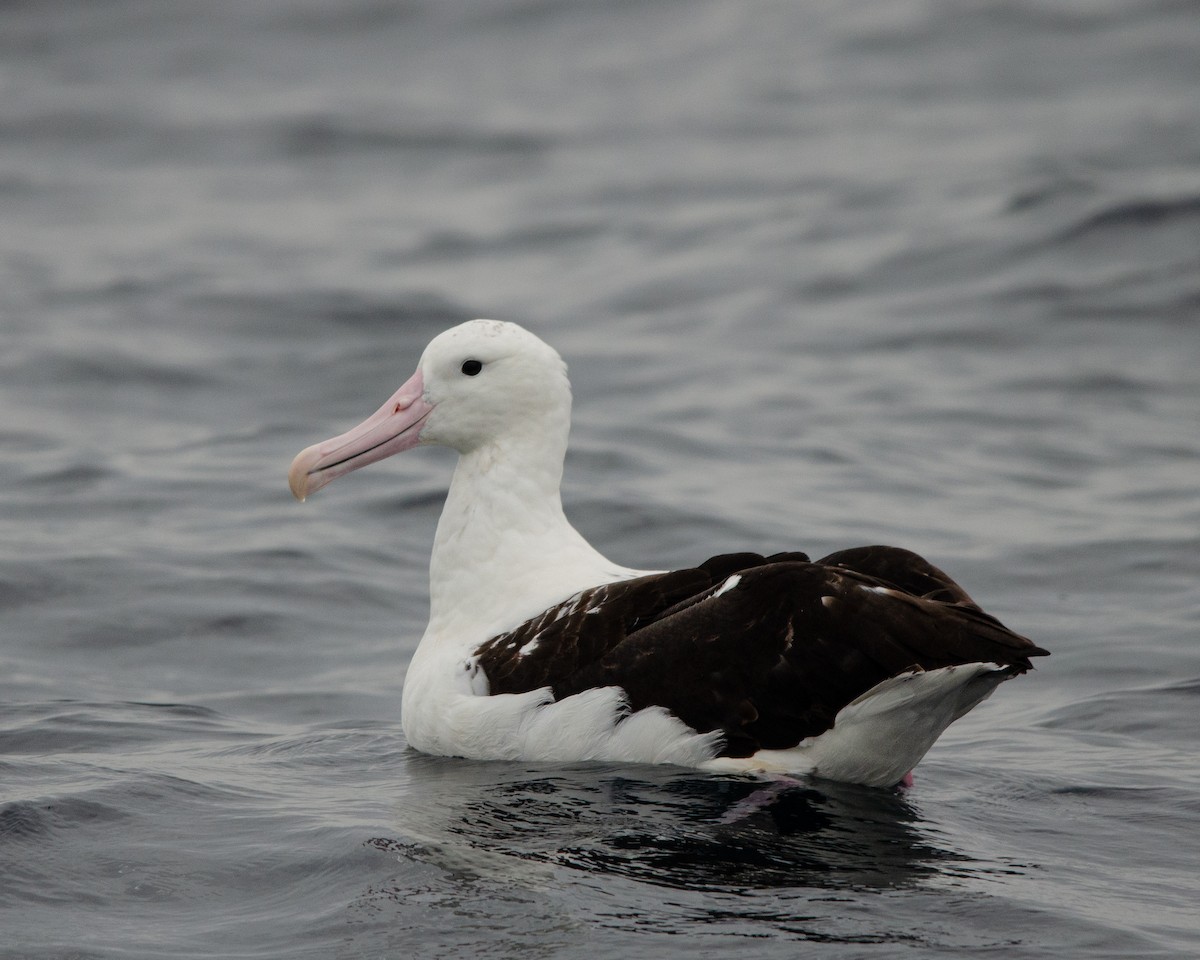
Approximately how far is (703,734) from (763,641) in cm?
48

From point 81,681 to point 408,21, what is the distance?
20.9 metres

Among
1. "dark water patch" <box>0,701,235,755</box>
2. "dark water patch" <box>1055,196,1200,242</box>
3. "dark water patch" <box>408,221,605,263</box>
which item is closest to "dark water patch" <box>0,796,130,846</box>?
"dark water patch" <box>0,701,235,755</box>

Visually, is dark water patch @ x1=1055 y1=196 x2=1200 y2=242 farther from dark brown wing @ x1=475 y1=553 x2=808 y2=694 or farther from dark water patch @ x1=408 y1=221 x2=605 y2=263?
dark brown wing @ x1=475 y1=553 x2=808 y2=694

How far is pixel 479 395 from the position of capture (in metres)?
8.20

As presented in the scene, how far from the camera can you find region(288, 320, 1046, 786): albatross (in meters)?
6.68

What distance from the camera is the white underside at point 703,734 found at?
6.77 metres

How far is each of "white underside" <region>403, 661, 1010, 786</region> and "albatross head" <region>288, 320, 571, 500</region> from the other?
131cm

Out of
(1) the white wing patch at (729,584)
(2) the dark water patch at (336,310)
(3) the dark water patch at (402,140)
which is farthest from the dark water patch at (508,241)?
(1) the white wing patch at (729,584)

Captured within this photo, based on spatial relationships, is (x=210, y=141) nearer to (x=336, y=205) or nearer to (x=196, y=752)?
(x=336, y=205)

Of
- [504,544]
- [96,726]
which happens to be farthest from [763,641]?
[96,726]

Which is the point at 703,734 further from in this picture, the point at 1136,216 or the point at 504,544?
the point at 1136,216

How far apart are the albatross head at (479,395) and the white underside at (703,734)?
1314 millimetres

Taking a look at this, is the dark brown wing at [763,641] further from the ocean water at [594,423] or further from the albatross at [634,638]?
the ocean water at [594,423]

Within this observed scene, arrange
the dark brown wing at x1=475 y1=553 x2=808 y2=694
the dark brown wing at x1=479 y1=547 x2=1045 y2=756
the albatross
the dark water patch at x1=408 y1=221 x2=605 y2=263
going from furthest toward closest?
the dark water patch at x1=408 y1=221 x2=605 y2=263 < the dark brown wing at x1=475 y1=553 x2=808 y2=694 < the albatross < the dark brown wing at x1=479 y1=547 x2=1045 y2=756
